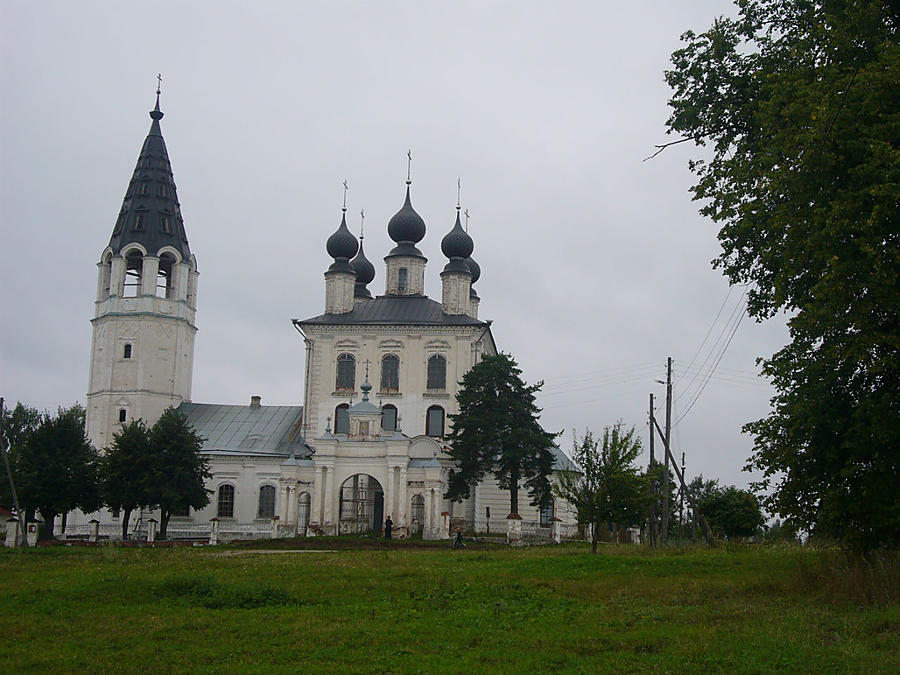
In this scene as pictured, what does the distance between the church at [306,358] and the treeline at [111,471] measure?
4.37 metres

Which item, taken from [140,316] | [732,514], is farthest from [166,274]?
[732,514]

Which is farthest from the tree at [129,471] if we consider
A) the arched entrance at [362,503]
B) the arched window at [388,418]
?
the arched window at [388,418]

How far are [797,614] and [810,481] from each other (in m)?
3.09

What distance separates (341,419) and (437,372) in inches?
200

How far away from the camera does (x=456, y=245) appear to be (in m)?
48.7

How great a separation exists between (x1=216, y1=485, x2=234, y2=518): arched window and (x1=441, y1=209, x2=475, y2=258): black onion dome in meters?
15.5

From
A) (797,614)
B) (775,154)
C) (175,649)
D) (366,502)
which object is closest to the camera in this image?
(175,649)

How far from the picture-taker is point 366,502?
146 feet

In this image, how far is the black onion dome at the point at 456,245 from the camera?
4869 cm

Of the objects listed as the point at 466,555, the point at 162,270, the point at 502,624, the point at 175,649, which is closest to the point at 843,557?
the point at 502,624

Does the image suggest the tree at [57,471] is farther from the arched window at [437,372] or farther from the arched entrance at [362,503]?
the arched window at [437,372]

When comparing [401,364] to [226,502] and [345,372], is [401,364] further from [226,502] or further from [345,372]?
[226,502]

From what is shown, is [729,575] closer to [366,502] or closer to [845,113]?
[845,113]

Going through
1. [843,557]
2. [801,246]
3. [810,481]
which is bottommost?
[843,557]
